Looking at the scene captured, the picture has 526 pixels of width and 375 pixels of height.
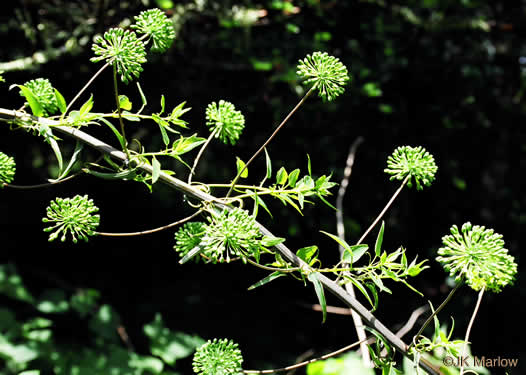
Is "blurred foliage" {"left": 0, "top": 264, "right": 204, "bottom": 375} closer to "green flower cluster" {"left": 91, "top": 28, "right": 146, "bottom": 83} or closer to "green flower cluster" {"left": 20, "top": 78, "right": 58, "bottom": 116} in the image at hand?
"green flower cluster" {"left": 20, "top": 78, "right": 58, "bottom": 116}

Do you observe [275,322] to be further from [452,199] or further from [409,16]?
[409,16]

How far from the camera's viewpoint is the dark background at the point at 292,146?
Result: 1683 millimetres

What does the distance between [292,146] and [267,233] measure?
3.85ft

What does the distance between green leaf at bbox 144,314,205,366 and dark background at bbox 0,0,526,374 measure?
205mm

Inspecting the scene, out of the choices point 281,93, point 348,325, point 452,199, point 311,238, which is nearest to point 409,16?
point 281,93

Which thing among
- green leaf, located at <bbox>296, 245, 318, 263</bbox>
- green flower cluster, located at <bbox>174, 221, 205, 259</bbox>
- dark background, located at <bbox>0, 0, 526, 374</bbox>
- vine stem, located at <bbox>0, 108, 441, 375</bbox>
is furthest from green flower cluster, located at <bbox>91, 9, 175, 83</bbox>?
dark background, located at <bbox>0, 0, 526, 374</bbox>

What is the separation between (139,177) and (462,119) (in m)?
1.70

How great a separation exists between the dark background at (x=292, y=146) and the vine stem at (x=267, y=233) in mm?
998

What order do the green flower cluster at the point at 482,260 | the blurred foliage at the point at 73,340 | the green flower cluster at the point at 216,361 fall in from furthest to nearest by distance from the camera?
1. the blurred foliage at the point at 73,340
2. the green flower cluster at the point at 216,361
3. the green flower cluster at the point at 482,260

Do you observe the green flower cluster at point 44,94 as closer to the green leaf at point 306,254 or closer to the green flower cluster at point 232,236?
the green flower cluster at point 232,236

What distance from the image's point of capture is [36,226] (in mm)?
1810

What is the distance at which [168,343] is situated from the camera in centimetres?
159

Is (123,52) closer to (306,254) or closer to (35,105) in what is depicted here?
(35,105)

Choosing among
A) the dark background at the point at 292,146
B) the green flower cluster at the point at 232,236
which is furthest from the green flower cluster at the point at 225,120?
the dark background at the point at 292,146
